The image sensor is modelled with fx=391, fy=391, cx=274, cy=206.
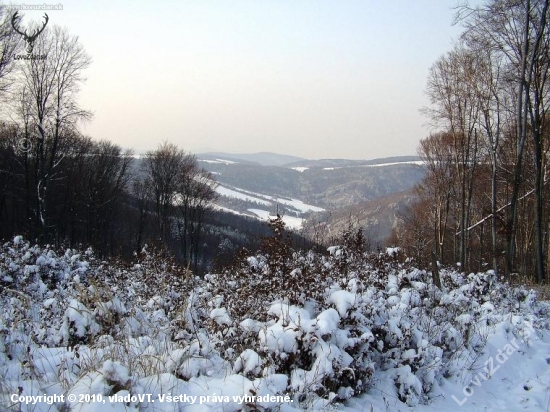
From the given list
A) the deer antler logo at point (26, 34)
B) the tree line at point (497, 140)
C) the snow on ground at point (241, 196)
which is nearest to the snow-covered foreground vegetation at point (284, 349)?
the tree line at point (497, 140)

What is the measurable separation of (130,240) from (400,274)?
151 ft

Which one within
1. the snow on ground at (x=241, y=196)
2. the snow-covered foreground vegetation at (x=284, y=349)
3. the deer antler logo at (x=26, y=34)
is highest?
the deer antler logo at (x=26, y=34)

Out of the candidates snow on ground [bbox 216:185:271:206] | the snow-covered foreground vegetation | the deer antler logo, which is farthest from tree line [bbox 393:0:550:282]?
snow on ground [bbox 216:185:271:206]

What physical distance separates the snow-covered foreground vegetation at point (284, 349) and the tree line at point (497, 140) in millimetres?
3290

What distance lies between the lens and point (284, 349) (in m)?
4.03

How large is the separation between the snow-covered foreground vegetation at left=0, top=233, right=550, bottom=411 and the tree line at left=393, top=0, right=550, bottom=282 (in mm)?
3290

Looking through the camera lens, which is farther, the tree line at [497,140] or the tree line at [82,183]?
the tree line at [82,183]

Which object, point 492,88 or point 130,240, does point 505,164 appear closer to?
point 492,88

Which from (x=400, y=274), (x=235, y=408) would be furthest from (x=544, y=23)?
(x=235, y=408)

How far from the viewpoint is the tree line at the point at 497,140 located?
12.7 m

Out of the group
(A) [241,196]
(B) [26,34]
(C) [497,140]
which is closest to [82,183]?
(B) [26,34]

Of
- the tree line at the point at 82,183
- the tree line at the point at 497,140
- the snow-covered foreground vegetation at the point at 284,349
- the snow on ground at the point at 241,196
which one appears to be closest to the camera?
the snow-covered foreground vegetation at the point at 284,349

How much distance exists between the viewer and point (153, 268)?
1055 centimetres

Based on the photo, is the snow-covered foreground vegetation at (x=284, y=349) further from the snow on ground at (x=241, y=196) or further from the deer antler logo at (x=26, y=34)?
the snow on ground at (x=241, y=196)
